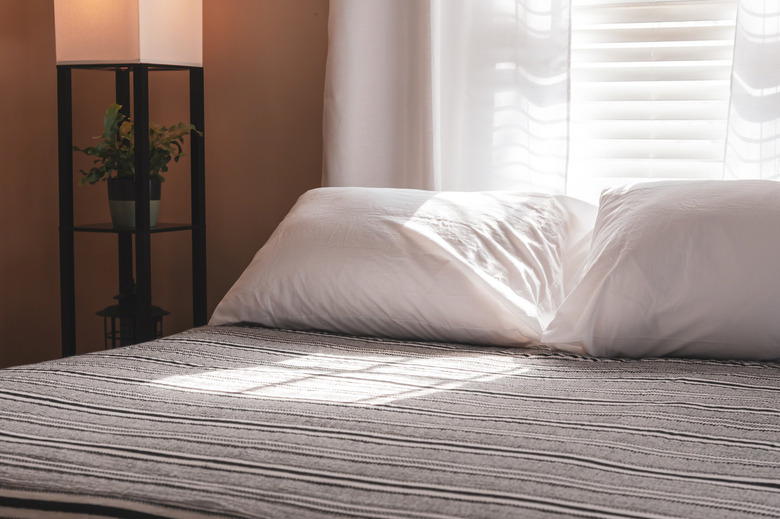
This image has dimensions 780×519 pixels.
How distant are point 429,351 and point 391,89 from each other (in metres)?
0.97

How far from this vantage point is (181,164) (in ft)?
9.05

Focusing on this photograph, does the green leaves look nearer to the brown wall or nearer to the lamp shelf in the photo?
the lamp shelf

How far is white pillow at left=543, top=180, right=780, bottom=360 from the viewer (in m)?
1.56

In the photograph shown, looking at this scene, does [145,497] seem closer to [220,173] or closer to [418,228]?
[418,228]

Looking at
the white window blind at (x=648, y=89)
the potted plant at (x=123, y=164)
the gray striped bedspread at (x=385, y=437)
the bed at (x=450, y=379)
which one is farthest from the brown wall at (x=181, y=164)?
the gray striped bedspread at (x=385, y=437)

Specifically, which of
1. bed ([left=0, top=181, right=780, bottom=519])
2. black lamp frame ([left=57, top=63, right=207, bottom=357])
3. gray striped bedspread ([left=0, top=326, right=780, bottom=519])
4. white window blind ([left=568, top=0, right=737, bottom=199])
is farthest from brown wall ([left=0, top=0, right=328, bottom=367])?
gray striped bedspread ([left=0, top=326, right=780, bottom=519])

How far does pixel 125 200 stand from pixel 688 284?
1.49 metres

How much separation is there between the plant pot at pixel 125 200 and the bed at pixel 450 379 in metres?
0.53

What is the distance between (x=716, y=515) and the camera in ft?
2.79

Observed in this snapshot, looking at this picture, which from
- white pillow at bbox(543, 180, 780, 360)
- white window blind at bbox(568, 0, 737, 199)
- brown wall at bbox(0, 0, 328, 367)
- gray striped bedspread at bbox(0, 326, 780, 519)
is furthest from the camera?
brown wall at bbox(0, 0, 328, 367)

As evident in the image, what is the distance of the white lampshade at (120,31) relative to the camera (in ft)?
7.31

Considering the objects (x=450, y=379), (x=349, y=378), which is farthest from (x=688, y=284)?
(x=349, y=378)

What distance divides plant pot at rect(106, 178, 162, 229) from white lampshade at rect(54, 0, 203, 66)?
323mm

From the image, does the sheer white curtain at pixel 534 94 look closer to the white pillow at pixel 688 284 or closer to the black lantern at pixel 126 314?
the white pillow at pixel 688 284
